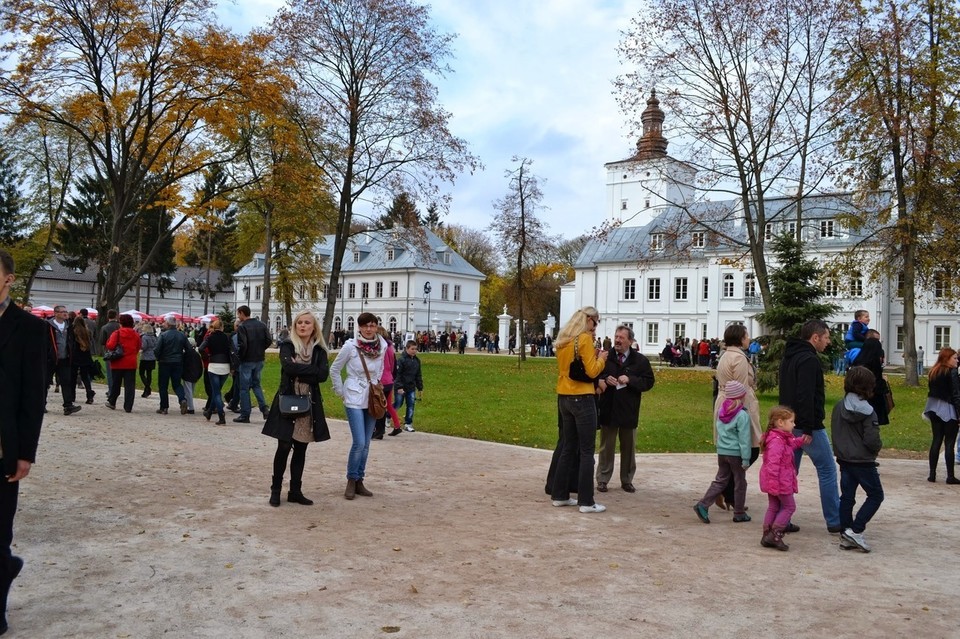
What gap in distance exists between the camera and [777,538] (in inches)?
270

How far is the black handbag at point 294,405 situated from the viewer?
25.8 feet

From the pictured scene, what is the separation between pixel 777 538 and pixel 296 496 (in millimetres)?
4477

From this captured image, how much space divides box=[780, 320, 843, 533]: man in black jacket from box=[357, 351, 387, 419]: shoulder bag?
154 inches

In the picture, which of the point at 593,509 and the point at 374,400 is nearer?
the point at 593,509

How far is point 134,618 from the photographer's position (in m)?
4.70

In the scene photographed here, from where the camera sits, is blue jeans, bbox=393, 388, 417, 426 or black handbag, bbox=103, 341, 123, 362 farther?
black handbag, bbox=103, 341, 123, 362

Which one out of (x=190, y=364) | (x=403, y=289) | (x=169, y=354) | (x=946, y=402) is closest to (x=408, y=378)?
(x=190, y=364)

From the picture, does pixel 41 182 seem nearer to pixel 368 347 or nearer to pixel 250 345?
pixel 250 345

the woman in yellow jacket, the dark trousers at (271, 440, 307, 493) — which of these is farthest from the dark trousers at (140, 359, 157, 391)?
the woman in yellow jacket

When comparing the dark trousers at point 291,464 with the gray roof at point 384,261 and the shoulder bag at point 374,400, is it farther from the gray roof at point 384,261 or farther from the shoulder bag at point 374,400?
the gray roof at point 384,261

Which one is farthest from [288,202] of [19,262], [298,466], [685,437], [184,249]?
[184,249]

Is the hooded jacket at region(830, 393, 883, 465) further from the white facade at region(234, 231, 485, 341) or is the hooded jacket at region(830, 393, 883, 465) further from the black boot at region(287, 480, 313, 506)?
the white facade at region(234, 231, 485, 341)

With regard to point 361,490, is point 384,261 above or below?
above

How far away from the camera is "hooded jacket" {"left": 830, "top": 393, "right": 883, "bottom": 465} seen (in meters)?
6.88
